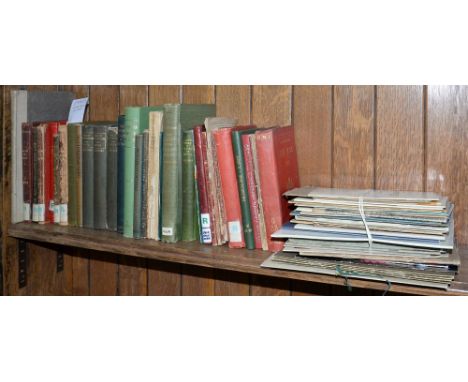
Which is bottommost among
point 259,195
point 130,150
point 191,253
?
point 191,253

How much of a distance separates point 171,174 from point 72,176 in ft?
1.15

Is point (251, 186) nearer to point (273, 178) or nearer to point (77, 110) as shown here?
point (273, 178)

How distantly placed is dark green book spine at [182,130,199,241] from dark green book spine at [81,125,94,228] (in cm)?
30

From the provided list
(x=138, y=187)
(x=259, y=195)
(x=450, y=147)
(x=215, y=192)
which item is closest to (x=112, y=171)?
(x=138, y=187)

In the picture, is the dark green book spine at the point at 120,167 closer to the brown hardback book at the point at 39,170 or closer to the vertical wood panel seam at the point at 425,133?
the brown hardback book at the point at 39,170

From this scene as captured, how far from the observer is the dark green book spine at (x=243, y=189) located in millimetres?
1248

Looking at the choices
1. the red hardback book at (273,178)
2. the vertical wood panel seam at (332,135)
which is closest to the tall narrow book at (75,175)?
the red hardback book at (273,178)

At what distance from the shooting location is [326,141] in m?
1.37

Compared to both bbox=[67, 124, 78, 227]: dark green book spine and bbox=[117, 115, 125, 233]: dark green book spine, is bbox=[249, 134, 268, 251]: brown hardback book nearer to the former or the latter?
bbox=[117, 115, 125, 233]: dark green book spine

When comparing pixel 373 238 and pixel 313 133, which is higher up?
pixel 313 133

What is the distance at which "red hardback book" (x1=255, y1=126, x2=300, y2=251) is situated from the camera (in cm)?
122

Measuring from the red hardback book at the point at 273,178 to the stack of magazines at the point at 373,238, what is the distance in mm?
48

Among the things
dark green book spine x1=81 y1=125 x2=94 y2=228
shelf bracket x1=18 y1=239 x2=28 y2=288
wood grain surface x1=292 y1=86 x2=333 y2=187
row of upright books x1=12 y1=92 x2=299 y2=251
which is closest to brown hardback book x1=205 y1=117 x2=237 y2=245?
row of upright books x1=12 y1=92 x2=299 y2=251

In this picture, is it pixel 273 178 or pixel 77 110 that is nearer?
pixel 273 178
